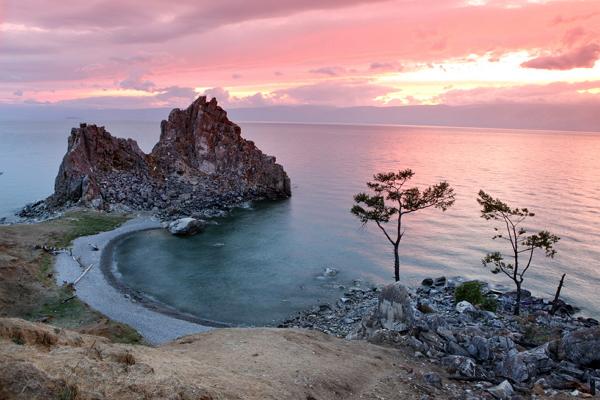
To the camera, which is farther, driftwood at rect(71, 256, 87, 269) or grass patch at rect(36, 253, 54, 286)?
driftwood at rect(71, 256, 87, 269)

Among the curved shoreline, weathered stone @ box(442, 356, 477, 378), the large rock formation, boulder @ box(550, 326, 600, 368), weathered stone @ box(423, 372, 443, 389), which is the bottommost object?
the curved shoreline

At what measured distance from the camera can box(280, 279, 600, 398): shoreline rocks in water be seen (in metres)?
22.8

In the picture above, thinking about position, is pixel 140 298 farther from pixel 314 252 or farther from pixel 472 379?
pixel 472 379

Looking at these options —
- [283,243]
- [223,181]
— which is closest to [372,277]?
[283,243]

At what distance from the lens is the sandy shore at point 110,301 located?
36625mm

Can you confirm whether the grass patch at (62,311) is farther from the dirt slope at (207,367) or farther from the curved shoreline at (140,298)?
the dirt slope at (207,367)

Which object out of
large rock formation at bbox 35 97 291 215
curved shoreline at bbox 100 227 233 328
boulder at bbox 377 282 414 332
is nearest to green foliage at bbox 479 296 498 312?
boulder at bbox 377 282 414 332

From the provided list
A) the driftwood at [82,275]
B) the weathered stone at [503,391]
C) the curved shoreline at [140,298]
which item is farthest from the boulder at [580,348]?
the driftwood at [82,275]

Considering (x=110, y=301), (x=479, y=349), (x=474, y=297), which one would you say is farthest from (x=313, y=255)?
(x=479, y=349)

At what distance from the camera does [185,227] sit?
234 ft

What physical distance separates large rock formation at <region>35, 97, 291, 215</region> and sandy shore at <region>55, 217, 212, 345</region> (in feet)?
83.0

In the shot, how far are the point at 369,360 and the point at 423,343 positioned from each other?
187 inches

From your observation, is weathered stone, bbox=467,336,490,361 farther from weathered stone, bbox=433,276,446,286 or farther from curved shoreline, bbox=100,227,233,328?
weathered stone, bbox=433,276,446,286

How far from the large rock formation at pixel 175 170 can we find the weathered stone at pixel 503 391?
7053cm
